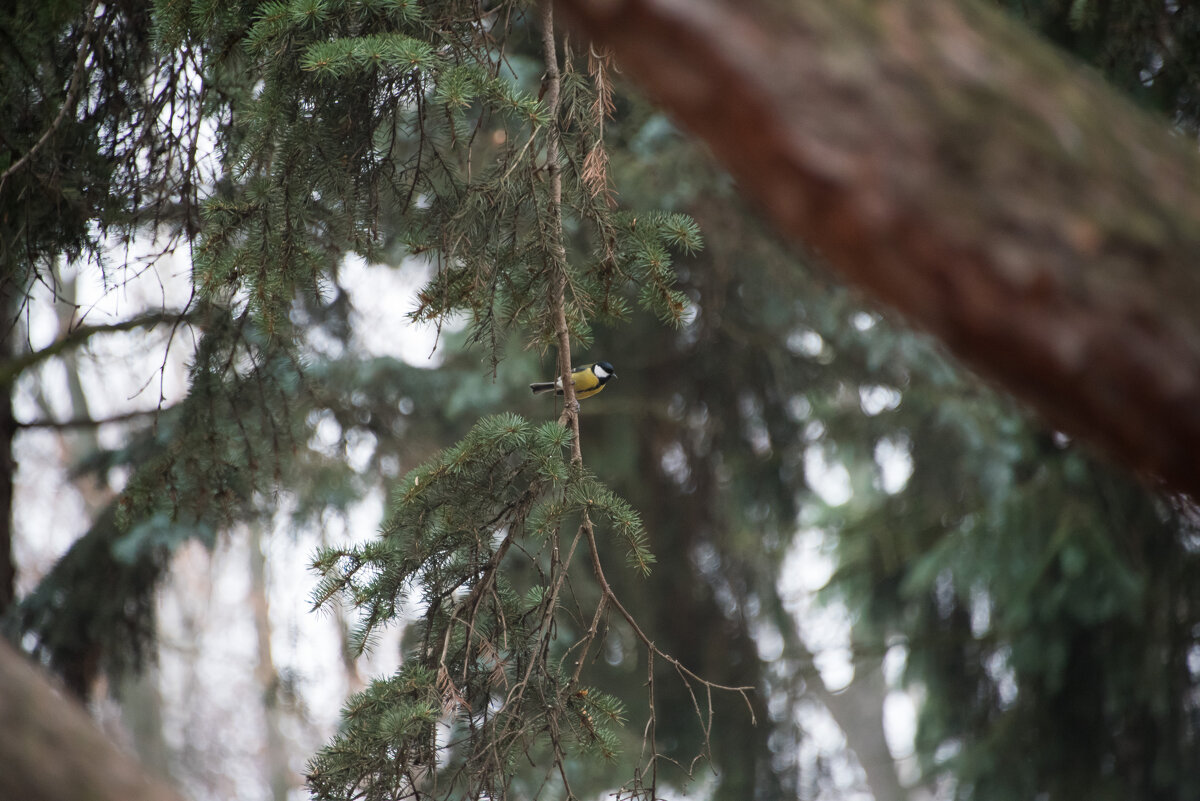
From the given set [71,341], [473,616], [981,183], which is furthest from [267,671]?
[981,183]

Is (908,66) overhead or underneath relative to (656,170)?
underneath

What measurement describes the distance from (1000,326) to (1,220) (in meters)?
3.02

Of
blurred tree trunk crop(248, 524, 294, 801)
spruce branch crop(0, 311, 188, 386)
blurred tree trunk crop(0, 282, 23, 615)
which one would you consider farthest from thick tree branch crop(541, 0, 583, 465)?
blurred tree trunk crop(248, 524, 294, 801)

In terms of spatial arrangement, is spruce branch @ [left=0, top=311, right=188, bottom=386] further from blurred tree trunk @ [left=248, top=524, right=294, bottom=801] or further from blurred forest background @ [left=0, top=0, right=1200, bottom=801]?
blurred tree trunk @ [left=248, top=524, right=294, bottom=801]

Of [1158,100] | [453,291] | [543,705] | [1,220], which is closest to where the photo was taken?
[543,705]

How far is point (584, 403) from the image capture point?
23.1 ft

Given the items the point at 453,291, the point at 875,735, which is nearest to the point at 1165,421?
the point at 453,291

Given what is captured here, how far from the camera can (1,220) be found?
2922 mm

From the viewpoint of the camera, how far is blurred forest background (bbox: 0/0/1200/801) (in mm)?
2393

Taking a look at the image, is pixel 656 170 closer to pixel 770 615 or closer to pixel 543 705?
pixel 770 615

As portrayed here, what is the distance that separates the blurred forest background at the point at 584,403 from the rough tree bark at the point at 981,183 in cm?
25

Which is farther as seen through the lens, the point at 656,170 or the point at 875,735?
the point at 875,735

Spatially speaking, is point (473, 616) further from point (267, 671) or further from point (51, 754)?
point (267, 671)

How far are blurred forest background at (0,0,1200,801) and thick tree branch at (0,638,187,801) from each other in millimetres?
429
